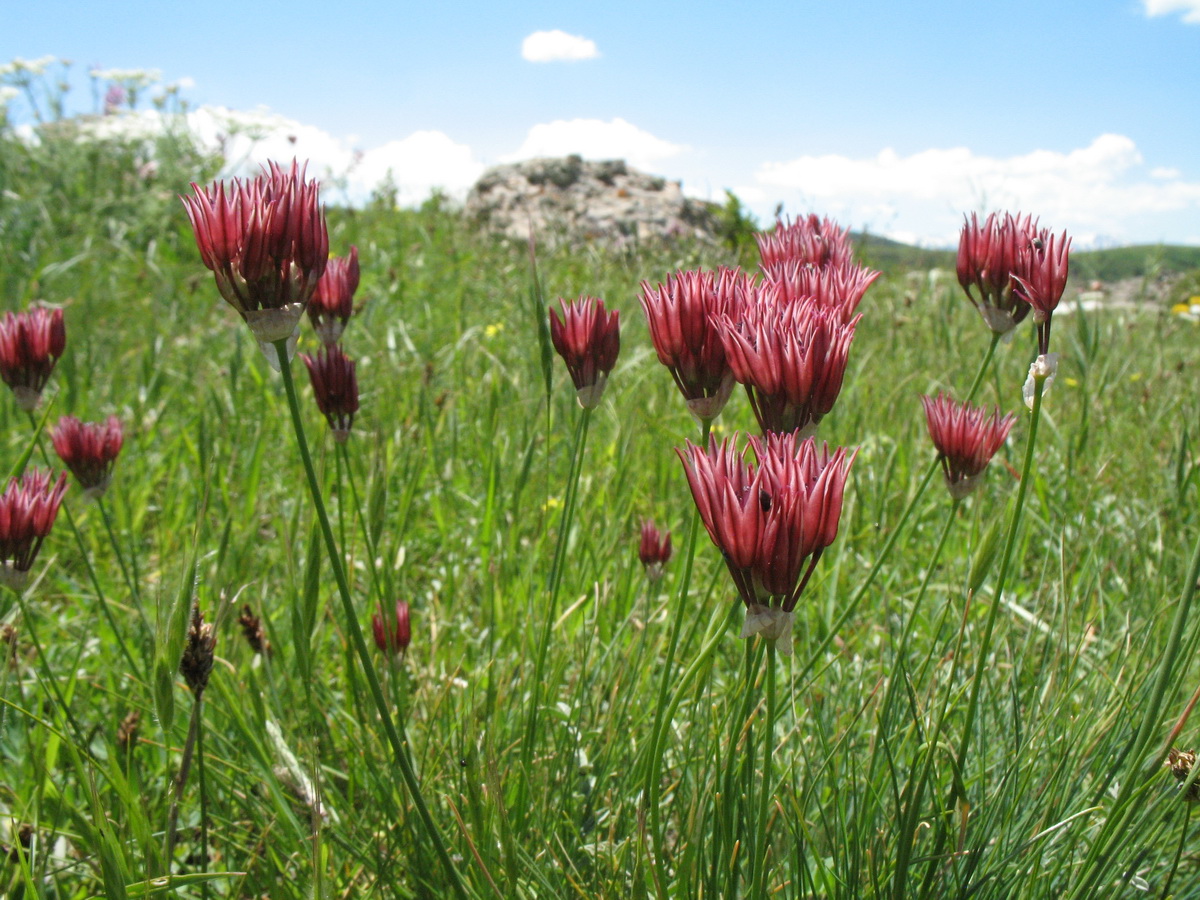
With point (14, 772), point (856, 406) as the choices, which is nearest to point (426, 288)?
point (856, 406)

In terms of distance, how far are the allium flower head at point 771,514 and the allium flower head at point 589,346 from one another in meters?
0.46

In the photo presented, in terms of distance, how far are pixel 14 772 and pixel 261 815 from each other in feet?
1.98

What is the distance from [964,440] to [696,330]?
537 millimetres

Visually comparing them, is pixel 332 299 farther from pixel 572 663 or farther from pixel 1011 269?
pixel 1011 269

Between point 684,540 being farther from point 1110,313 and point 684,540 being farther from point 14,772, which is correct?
point 1110,313

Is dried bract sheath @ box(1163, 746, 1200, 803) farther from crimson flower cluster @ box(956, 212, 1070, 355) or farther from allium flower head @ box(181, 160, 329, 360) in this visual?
allium flower head @ box(181, 160, 329, 360)

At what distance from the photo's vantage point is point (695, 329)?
940mm

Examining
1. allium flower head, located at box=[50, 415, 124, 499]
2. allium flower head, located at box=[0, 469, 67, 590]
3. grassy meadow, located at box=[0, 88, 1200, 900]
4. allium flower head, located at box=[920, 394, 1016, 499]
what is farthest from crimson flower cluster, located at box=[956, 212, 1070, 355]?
allium flower head, located at box=[50, 415, 124, 499]

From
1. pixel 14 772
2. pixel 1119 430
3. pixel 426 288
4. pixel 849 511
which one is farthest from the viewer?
pixel 426 288

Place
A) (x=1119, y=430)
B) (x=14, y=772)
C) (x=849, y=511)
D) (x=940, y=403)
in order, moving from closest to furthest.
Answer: (x=940, y=403) → (x=14, y=772) → (x=849, y=511) → (x=1119, y=430)

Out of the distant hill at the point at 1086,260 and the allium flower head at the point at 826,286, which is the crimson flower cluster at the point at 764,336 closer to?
the allium flower head at the point at 826,286

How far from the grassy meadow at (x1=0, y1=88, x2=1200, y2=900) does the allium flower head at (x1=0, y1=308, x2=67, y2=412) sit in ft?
0.48

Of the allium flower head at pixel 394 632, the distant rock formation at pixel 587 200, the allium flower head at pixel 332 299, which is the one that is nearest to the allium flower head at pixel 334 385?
the allium flower head at pixel 332 299

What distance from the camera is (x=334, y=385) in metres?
1.41
